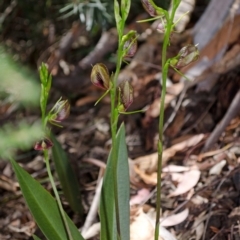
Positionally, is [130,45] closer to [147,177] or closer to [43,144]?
[43,144]

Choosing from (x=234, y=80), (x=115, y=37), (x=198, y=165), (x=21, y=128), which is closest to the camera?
(x=21, y=128)

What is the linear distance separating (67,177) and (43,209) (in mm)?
385

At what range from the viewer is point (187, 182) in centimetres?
149

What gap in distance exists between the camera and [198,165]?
157 centimetres

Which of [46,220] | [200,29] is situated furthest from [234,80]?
[46,220]

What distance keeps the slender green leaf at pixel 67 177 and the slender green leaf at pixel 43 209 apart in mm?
316

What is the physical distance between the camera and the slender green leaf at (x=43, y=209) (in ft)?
3.23

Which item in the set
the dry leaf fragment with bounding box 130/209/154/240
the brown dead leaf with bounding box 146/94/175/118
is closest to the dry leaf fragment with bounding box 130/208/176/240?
the dry leaf fragment with bounding box 130/209/154/240

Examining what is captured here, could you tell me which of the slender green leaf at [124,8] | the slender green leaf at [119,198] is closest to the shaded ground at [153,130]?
the slender green leaf at [119,198]

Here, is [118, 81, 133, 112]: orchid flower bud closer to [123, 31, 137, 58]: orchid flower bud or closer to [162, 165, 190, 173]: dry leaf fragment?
[123, 31, 137, 58]: orchid flower bud

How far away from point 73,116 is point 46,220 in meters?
1.07

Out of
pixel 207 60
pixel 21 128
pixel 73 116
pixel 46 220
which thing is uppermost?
pixel 21 128

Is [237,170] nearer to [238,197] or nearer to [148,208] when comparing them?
[238,197]

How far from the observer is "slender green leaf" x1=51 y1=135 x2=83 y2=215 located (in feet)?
4.40
